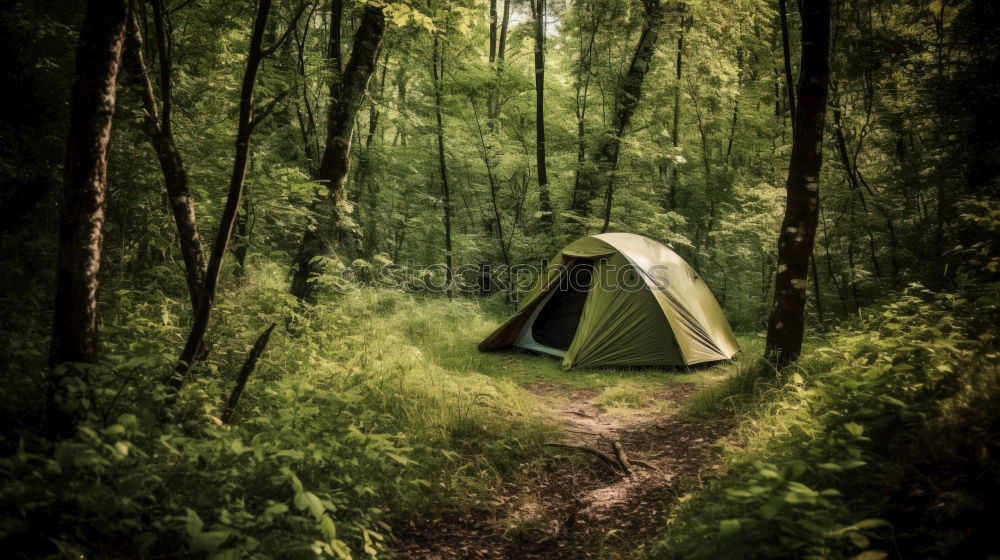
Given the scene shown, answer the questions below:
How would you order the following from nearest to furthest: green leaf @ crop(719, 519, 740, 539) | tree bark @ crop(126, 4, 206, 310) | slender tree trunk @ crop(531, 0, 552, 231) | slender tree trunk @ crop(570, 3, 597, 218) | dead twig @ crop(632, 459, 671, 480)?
green leaf @ crop(719, 519, 740, 539), tree bark @ crop(126, 4, 206, 310), dead twig @ crop(632, 459, 671, 480), slender tree trunk @ crop(570, 3, 597, 218), slender tree trunk @ crop(531, 0, 552, 231)

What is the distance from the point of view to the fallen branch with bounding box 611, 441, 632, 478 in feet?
12.4

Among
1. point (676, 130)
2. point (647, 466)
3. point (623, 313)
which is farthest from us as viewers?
point (676, 130)

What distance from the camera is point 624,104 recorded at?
10156 mm

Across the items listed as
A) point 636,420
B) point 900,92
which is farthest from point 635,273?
point 900,92

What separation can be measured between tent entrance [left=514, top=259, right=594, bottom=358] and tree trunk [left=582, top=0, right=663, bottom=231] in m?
2.91

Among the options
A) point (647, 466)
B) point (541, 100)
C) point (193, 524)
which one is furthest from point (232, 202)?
point (541, 100)

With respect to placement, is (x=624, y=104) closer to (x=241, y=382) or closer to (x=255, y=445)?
(x=241, y=382)

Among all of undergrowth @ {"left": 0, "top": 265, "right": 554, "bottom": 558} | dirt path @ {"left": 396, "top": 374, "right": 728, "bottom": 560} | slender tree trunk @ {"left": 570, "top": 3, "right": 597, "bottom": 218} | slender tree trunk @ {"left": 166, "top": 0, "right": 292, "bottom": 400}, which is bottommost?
dirt path @ {"left": 396, "top": 374, "right": 728, "bottom": 560}

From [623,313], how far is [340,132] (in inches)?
186

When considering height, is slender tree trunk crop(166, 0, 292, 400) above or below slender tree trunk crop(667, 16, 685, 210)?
below

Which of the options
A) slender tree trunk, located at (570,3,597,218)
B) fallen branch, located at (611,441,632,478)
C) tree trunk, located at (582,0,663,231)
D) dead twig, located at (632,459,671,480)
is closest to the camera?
dead twig, located at (632,459,671,480)

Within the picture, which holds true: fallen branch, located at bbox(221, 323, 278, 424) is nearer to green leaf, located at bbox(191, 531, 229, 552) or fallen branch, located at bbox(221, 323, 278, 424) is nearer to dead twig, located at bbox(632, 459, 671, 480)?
green leaf, located at bbox(191, 531, 229, 552)

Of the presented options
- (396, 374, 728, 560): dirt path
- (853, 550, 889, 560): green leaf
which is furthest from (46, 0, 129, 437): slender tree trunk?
(853, 550, 889, 560): green leaf

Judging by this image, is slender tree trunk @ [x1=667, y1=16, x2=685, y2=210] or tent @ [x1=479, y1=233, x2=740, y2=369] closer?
tent @ [x1=479, y1=233, x2=740, y2=369]
